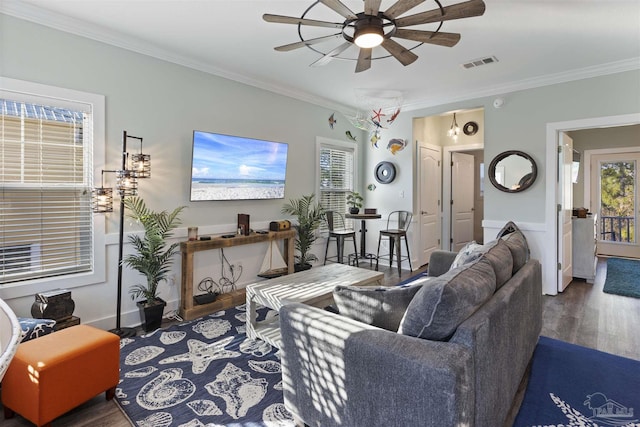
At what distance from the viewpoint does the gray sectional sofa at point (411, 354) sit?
128 centimetres

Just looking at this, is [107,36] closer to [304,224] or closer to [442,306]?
[304,224]

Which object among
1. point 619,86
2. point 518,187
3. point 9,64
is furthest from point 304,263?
point 619,86

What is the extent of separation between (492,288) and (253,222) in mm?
3164

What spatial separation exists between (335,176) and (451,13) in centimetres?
369

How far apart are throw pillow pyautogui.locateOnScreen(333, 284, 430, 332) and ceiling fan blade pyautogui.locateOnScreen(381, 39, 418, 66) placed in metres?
1.66

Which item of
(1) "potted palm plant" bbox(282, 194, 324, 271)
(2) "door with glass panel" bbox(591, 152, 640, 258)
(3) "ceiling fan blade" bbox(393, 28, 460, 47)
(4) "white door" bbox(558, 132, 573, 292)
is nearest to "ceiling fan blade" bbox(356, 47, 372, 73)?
(3) "ceiling fan blade" bbox(393, 28, 460, 47)

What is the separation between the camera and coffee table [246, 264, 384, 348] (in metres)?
2.57

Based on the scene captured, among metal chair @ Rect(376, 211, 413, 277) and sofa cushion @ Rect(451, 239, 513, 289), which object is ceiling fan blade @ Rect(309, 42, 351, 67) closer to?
sofa cushion @ Rect(451, 239, 513, 289)

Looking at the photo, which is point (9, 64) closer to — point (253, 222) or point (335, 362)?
point (253, 222)

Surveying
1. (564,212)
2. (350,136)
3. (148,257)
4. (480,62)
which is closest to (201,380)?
(148,257)

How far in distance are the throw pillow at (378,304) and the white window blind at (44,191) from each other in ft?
8.25

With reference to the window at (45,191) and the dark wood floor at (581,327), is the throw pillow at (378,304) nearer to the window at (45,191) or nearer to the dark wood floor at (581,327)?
the dark wood floor at (581,327)

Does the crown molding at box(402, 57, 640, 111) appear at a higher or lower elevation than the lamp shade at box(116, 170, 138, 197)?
higher

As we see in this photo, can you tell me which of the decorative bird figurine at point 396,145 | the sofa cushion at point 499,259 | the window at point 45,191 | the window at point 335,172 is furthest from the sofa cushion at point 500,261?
the decorative bird figurine at point 396,145
